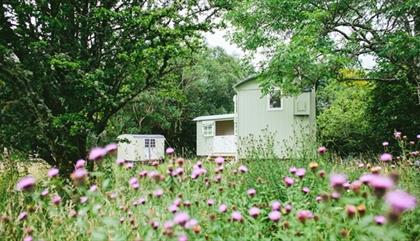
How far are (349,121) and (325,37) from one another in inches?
287

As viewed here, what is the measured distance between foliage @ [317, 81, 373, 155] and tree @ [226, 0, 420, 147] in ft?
8.53

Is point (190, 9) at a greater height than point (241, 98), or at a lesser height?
greater

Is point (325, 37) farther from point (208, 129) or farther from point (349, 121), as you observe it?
point (208, 129)

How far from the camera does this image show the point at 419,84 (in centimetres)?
1030

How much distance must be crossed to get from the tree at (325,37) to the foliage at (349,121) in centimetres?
260

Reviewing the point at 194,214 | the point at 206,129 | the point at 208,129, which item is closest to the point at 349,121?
the point at 208,129

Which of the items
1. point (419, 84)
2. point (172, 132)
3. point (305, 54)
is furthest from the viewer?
point (172, 132)

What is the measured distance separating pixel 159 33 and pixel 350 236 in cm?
610

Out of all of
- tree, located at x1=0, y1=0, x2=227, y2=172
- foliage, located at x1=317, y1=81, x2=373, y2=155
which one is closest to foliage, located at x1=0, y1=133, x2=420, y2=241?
tree, located at x1=0, y1=0, x2=227, y2=172

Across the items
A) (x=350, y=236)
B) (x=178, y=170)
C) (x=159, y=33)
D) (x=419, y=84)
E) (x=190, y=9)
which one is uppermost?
(x=190, y=9)

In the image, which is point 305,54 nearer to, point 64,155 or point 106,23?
point 106,23

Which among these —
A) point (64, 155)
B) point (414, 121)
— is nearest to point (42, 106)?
point (64, 155)

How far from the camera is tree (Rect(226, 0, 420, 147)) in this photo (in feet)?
29.5

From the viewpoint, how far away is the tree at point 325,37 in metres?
8.99
